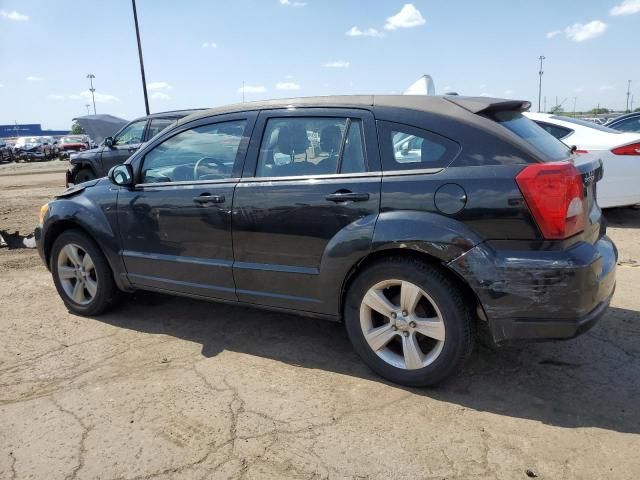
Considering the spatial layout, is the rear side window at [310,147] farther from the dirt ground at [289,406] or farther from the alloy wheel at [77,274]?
the alloy wheel at [77,274]

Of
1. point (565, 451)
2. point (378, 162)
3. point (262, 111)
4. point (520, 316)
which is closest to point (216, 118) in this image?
point (262, 111)

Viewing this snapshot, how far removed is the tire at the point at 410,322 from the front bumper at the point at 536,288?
6.1 inches

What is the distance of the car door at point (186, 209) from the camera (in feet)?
12.2

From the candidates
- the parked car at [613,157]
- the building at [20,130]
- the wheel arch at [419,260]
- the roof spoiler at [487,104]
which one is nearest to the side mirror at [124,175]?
the wheel arch at [419,260]

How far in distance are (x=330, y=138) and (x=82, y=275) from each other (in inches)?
104

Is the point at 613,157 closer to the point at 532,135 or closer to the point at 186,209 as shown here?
the point at 532,135

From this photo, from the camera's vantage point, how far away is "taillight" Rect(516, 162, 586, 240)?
2719 millimetres

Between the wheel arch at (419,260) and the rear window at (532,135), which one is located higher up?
the rear window at (532,135)

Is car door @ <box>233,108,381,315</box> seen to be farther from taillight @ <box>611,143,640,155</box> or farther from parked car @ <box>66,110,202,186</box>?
parked car @ <box>66,110,202,186</box>

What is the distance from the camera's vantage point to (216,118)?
12.9ft

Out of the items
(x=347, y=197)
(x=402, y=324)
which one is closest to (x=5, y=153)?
(x=347, y=197)

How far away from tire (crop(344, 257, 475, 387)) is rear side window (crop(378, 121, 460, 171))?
579 millimetres

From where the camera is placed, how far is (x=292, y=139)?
11.6 feet

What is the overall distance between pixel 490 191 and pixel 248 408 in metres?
1.86
